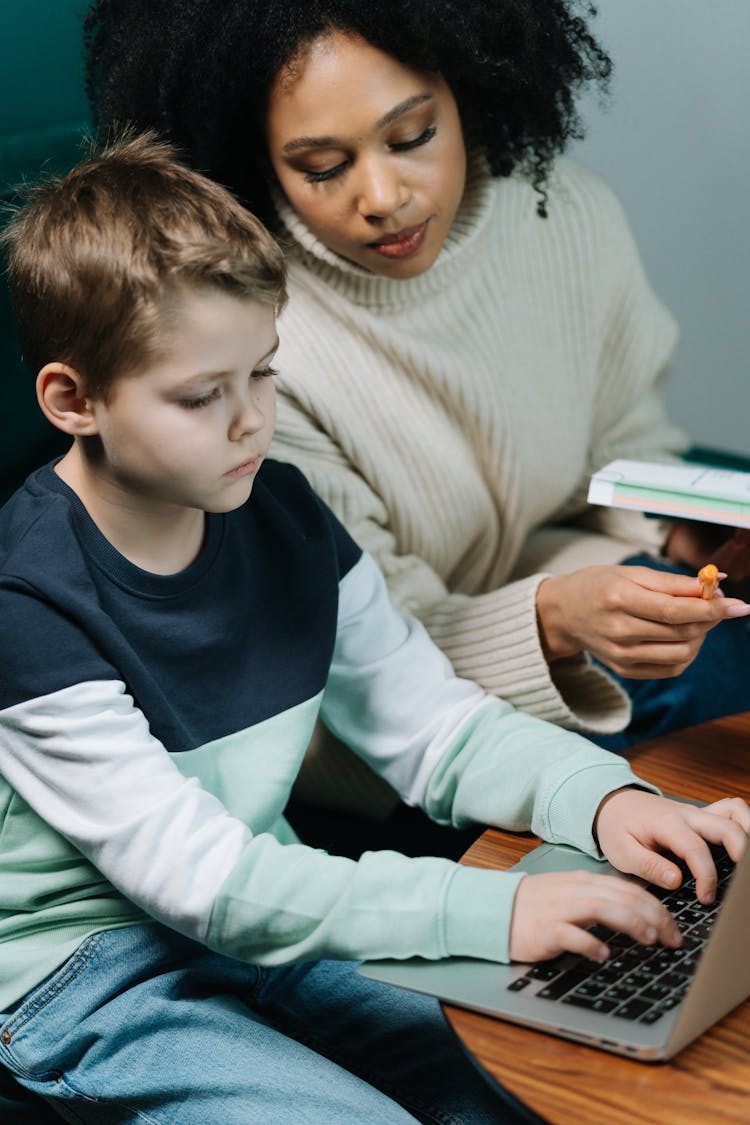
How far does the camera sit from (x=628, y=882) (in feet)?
3.01

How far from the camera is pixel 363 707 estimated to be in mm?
1212

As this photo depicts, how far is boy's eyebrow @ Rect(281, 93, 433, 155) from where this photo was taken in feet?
4.11

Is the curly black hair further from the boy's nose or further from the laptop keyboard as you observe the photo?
the laptop keyboard

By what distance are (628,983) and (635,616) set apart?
16.1 inches

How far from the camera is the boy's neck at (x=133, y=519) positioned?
1038 millimetres

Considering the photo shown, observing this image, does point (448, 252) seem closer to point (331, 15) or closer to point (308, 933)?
point (331, 15)

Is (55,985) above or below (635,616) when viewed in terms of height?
Answer: below


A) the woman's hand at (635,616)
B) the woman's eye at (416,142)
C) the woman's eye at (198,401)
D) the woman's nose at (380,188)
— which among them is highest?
the woman's eye at (416,142)

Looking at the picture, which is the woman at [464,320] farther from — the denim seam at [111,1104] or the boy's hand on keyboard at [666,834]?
the denim seam at [111,1104]

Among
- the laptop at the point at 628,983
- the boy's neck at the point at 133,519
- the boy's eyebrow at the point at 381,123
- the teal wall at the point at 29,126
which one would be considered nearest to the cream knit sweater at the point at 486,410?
the boy's eyebrow at the point at 381,123

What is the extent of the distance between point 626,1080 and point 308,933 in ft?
0.77

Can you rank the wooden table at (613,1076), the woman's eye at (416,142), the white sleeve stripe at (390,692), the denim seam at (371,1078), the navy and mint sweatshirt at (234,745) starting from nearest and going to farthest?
the wooden table at (613,1076)
the navy and mint sweatshirt at (234,745)
the denim seam at (371,1078)
the white sleeve stripe at (390,692)
the woman's eye at (416,142)

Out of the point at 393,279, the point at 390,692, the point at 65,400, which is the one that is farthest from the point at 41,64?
the point at 390,692

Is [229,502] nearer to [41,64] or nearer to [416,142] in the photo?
[416,142]
